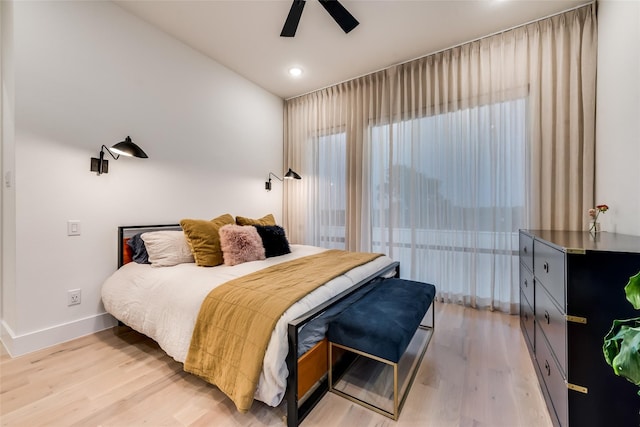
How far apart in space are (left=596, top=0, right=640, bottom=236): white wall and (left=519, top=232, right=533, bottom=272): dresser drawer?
0.53 meters

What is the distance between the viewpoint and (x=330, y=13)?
2.11 m

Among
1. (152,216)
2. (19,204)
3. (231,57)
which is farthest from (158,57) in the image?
(19,204)

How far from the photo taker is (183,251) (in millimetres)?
2457

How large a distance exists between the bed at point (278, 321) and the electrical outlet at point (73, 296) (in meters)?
0.19

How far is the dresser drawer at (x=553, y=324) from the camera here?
122 cm

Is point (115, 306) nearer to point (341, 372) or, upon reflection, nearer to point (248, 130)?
point (341, 372)

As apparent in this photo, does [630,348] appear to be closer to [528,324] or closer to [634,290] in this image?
[634,290]

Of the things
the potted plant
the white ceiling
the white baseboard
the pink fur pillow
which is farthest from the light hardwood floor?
the white ceiling

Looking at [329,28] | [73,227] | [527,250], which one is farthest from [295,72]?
[527,250]

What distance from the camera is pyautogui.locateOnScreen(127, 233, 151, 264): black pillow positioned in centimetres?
243

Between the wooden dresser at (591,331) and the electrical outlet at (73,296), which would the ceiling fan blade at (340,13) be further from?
the electrical outlet at (73,296)

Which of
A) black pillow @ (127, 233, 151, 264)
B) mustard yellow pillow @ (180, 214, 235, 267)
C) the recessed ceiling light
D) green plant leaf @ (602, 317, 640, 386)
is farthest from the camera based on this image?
the recessed ceiling light

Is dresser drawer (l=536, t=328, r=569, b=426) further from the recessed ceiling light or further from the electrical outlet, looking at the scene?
the recessed ceiling light

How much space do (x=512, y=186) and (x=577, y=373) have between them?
82.2 inches
